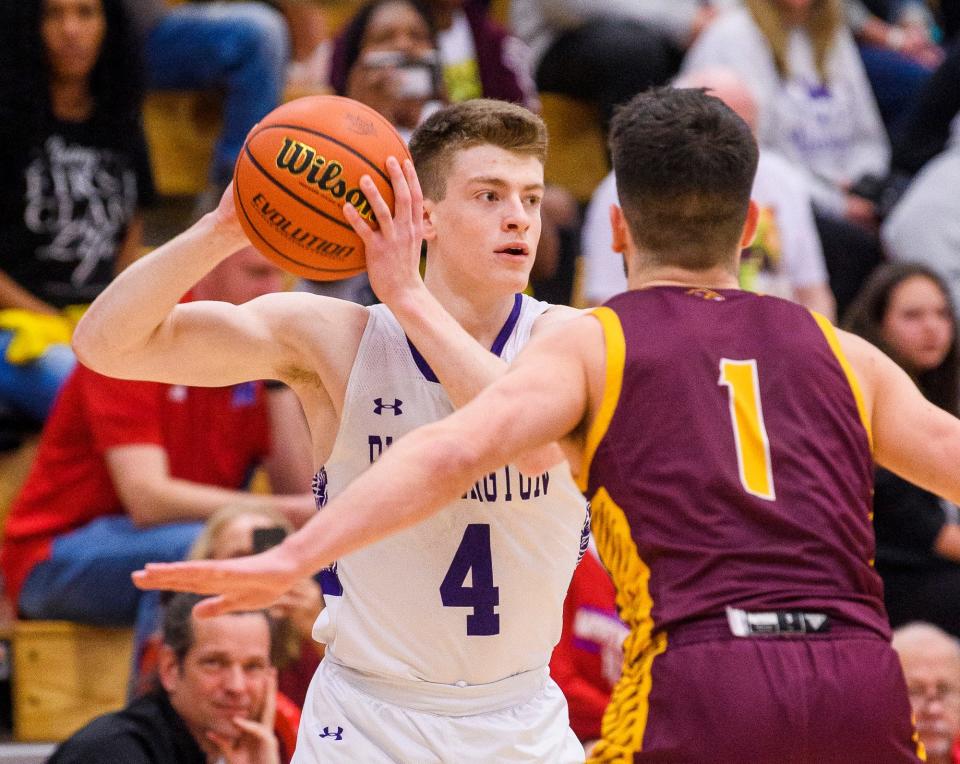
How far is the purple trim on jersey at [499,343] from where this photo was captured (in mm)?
3676

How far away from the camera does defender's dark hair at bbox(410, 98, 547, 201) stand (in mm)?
3809

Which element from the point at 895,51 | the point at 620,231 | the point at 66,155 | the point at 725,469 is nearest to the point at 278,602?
the point at 620,231

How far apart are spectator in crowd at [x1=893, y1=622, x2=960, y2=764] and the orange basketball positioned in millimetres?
2726

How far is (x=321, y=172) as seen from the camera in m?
3.46

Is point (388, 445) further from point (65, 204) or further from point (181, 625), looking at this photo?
point (65, 204)

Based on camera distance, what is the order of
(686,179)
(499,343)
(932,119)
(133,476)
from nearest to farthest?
(686,179) < (499,343) < (133,476) < (932,119)

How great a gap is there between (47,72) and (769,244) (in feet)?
11.1

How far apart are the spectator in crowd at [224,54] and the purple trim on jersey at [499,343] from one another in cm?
386

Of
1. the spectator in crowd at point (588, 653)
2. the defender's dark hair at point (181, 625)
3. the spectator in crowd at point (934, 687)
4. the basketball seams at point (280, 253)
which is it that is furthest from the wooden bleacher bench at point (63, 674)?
the spectator in crowd at point (934, 687)

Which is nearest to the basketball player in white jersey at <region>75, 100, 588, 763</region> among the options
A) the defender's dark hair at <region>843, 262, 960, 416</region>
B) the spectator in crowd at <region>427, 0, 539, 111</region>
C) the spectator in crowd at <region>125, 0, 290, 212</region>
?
the defender's dark hair at <region>843, 262, 960, 416</region>

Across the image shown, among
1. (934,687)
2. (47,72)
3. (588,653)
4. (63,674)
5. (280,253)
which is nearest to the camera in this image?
(280,253)

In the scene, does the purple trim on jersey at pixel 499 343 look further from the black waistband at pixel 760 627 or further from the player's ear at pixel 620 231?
the black waistband at pixel 760 627

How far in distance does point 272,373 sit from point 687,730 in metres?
1.53

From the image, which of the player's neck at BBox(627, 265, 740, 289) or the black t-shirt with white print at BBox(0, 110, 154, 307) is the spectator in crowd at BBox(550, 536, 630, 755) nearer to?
the player's neck at BBox(627, 265, 740, 289)
